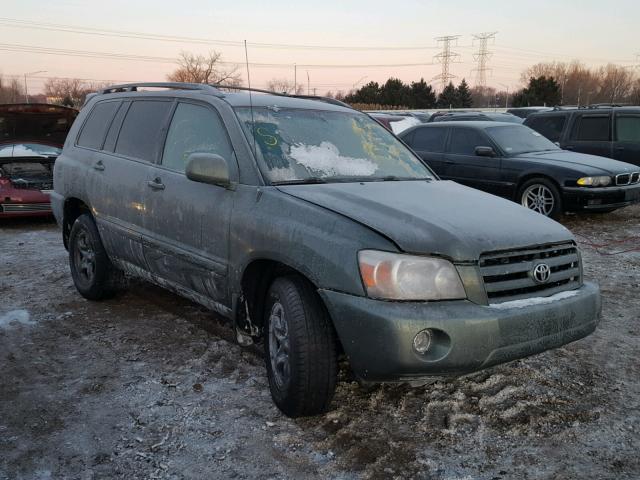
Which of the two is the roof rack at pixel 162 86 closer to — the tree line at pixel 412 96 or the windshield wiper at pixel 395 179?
the windshield wiper at pixel 395 179

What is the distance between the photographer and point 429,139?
10266mm

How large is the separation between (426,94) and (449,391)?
69.6 metres

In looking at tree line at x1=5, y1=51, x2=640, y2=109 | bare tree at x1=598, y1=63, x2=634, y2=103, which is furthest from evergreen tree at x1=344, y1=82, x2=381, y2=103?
bare tree at x1=598, y1=63, x2=634, y2=103

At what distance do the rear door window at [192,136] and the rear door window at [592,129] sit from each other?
30.2ft

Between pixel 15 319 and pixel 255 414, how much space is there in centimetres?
258

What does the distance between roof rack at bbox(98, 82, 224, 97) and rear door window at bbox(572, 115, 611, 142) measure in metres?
8.97

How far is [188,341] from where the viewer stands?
4223 millimetres

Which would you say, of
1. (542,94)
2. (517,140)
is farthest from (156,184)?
(542,94)

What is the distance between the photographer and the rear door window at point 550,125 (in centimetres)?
1134

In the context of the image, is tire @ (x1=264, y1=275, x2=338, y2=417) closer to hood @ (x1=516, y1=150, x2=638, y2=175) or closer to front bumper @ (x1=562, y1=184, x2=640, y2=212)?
front bumper @ (x1=562, y1=184, x2=640, y2=212)

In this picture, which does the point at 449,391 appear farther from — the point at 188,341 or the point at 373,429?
the point at 188,341

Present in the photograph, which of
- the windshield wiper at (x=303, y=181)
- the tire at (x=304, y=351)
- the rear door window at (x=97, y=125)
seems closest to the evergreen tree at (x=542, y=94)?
the rear door window at (x=97, y=125)

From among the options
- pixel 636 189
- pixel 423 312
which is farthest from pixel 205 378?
pixel 636 189

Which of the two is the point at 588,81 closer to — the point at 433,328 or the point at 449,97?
the point at 449,97
